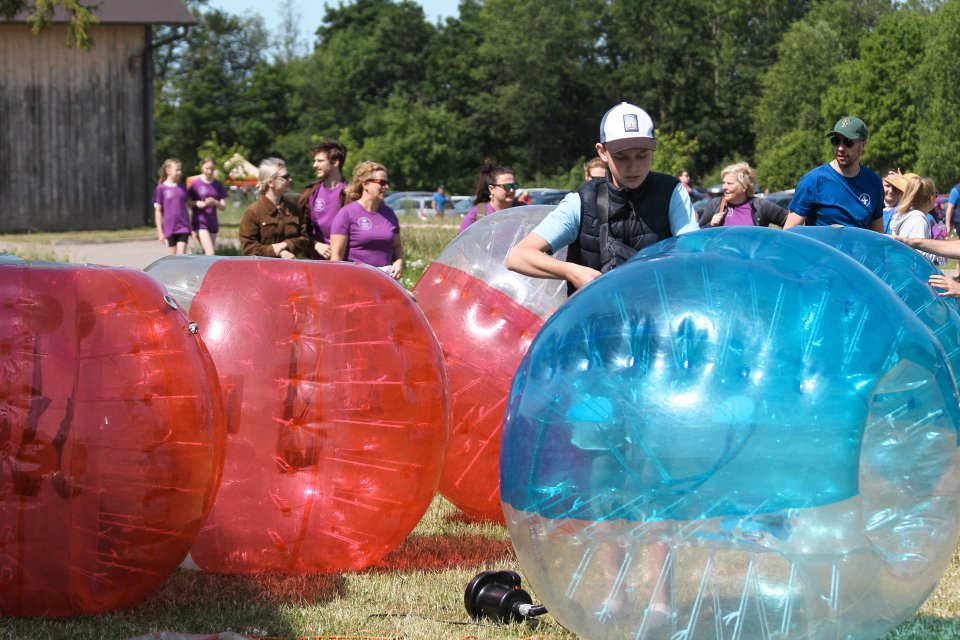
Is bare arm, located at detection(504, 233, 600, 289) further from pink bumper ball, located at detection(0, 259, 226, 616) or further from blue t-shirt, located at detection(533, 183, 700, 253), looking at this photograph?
pink bumper ball, located at detection(0, 259, 226, 616)

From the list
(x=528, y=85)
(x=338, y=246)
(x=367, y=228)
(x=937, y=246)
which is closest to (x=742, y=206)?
(x=367, y=228)

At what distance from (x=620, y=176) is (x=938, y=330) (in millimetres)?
1923

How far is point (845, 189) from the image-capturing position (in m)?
8.45

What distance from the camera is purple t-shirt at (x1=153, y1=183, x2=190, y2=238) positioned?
618 inches

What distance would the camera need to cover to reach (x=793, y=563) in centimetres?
369

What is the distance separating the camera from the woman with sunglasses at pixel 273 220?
1016 cm

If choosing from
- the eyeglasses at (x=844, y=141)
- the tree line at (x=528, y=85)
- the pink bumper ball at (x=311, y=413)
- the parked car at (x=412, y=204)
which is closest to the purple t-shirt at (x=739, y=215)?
the eyeglasses at (x=844, y=141)

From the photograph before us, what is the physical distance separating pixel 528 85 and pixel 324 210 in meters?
72.1

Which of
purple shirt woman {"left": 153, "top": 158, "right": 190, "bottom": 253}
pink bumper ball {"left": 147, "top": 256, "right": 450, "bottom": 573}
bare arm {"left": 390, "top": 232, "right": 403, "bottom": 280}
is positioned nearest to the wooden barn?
purple shirt woman {"left": 153, "top": 158, "right": 190, "bottom": 253}

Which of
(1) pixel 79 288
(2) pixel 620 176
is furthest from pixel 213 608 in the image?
(2) pixel 620 176

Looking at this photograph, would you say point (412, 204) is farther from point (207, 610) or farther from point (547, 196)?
point (207, 610)

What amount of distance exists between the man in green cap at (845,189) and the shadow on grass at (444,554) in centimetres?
330

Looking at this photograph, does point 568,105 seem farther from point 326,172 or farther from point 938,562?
point 938,562

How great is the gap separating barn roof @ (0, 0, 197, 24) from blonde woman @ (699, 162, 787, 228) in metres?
26.0
